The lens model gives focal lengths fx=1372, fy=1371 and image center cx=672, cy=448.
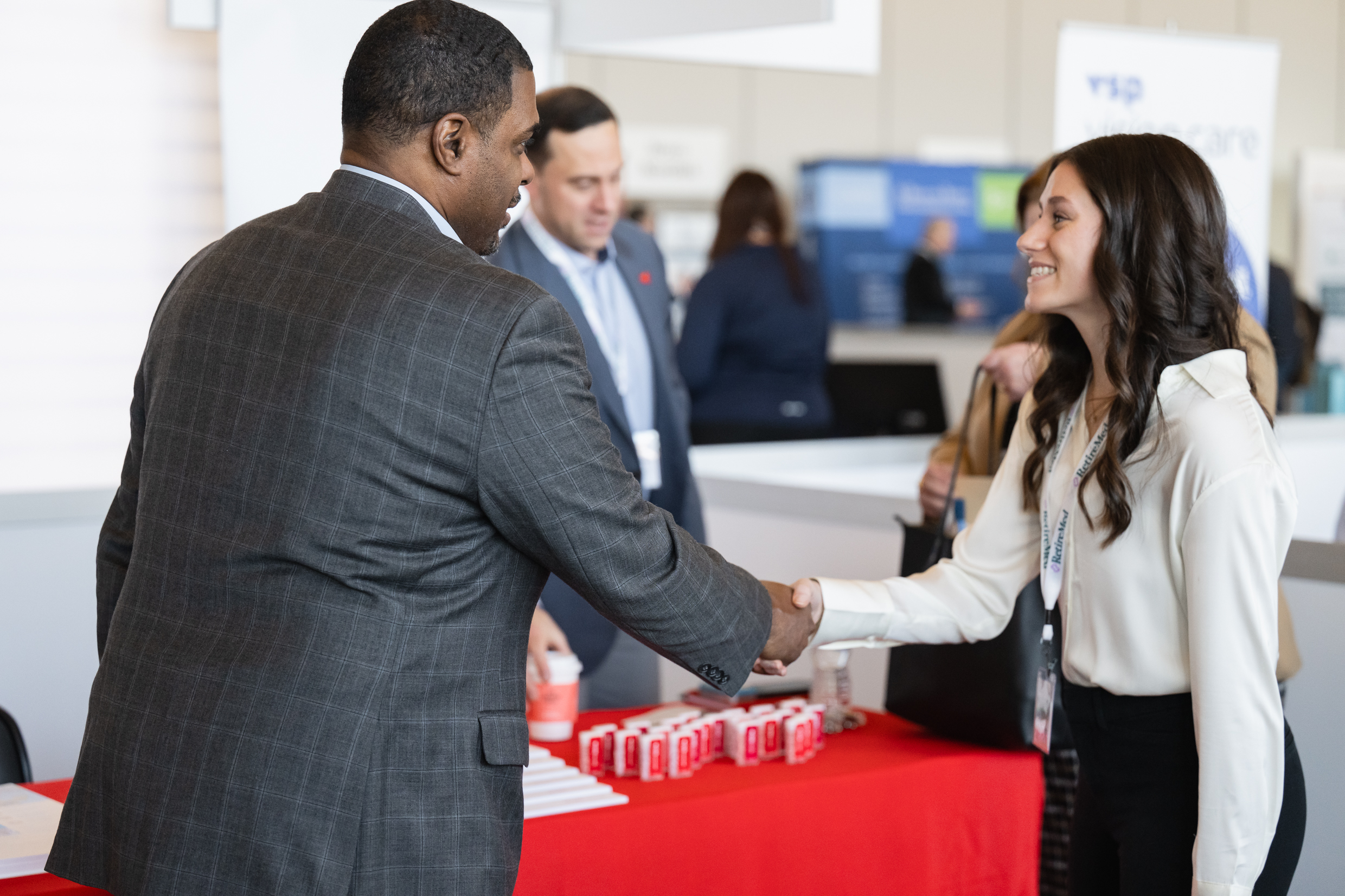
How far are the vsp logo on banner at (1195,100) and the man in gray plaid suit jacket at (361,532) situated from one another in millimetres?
2916

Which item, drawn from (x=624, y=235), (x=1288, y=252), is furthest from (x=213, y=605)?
(x=1288, y=252)

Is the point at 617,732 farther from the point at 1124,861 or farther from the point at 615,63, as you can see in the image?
the point at 615,63

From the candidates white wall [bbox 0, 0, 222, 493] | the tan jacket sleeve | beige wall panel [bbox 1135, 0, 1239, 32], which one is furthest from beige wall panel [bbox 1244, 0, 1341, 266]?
white wall [bbox 0, 0, 222, 493]

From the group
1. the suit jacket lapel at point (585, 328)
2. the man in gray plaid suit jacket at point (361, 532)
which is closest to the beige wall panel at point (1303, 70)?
the suit jacket lapel at point (585, 328)

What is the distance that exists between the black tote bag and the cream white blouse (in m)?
0.20

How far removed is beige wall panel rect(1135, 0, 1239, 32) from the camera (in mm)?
9945

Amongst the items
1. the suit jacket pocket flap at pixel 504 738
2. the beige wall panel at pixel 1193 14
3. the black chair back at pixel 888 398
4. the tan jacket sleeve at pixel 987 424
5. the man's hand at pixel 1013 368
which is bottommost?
the black chair back at pixel 888 398

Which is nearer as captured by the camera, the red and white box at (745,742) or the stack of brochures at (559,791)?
the stack of brochures at (559,791)

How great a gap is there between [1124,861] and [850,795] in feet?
1.18

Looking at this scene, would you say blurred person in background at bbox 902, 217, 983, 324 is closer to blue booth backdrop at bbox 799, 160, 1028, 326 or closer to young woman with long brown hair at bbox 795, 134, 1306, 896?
blue booth backdrop at bbox 799, 160, 1028, 326

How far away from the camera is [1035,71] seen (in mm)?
9594

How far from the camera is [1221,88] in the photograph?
13.6 feet

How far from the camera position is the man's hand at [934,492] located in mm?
2473

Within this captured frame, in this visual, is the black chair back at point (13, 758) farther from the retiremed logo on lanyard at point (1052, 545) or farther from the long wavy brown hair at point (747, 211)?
the long wavy brown hair at point (747, 211)
